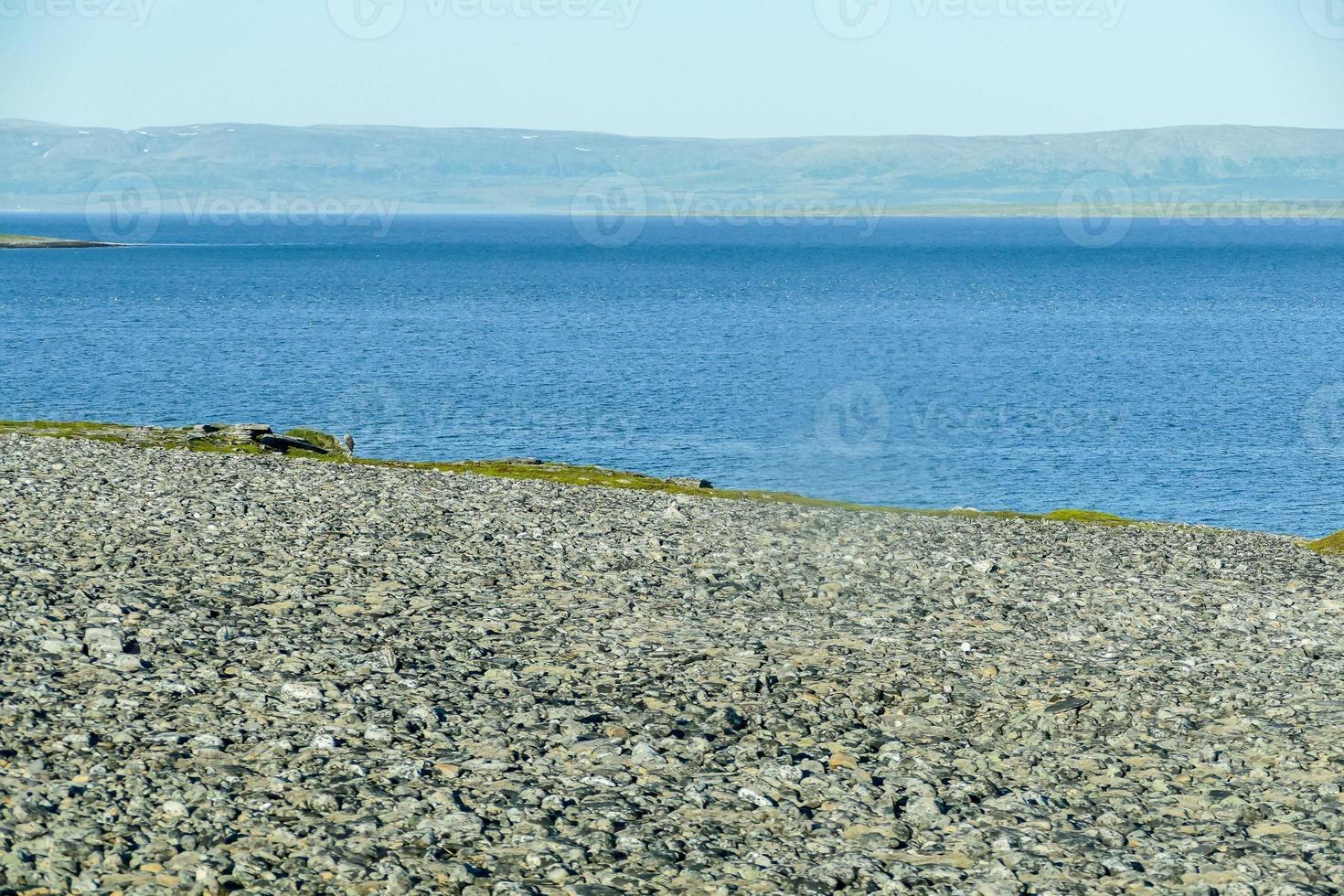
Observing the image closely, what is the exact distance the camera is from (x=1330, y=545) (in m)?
35.5

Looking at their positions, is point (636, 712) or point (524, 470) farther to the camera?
point (524, 470)

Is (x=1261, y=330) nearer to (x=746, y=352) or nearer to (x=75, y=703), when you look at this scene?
(x=746, y=352)

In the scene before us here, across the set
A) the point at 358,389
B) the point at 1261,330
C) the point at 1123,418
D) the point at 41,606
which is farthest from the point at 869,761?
the point at 1261,330

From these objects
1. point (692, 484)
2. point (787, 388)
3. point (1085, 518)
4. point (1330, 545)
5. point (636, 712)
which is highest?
point (787, 388)

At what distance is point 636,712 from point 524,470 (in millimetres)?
29580

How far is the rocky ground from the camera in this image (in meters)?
13.2

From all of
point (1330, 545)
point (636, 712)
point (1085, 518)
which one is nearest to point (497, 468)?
point (1085, 518)

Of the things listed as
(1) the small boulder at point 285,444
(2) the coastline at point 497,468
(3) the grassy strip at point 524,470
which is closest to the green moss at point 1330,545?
(2) the coastline at point 497,468

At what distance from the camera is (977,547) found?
31.8 meters

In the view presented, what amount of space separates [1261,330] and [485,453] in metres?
101

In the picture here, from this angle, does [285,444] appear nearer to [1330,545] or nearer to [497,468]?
[497,468]

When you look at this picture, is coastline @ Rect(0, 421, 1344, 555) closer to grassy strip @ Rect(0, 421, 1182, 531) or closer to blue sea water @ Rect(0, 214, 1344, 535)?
grassy strip @ Rect(0, 421, 1182, 531)

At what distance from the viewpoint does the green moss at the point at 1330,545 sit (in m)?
34.9

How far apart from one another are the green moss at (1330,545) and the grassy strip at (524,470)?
5.14 metres
